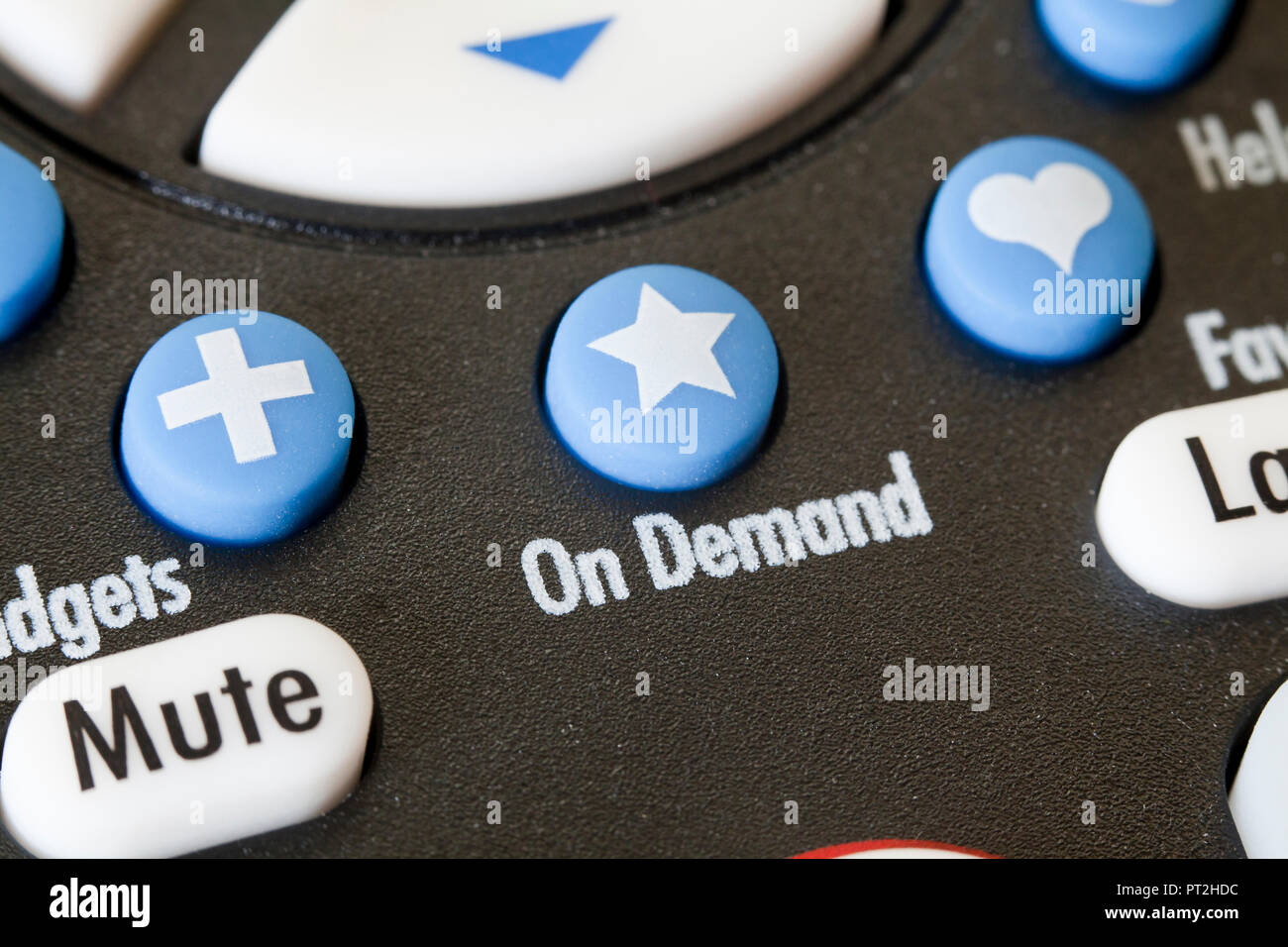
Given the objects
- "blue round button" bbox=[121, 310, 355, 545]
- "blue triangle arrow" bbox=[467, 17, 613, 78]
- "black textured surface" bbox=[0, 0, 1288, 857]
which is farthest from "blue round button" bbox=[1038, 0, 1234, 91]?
"blue round button" bbox=[121, 310, 355, 545]

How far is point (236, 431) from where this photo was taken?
36 cm

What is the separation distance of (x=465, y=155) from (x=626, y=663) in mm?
164

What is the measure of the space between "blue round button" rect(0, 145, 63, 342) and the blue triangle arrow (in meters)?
0.14

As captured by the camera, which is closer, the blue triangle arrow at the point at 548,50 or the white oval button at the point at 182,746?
the white oval button at the point at 182,746

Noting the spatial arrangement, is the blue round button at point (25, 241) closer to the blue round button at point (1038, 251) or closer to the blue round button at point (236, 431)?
the blue round button at point (236, 431)

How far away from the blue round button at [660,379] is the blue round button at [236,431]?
0.21 ft

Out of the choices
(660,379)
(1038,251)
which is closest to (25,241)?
(660,379)

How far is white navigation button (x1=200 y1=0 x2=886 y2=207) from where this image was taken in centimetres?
42

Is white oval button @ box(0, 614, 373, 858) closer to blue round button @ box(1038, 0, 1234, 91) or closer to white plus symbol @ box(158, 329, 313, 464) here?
white plus symbol @ box(158, 329, 313, 464)

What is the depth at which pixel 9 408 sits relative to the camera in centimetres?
38

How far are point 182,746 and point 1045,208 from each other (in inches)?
11.0

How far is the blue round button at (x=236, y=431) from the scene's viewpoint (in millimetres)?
353

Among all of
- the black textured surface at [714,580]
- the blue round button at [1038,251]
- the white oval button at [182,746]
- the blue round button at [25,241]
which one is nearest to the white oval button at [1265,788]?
the black textured surface at [714,580]

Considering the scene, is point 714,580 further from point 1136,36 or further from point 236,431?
point 1136,36
